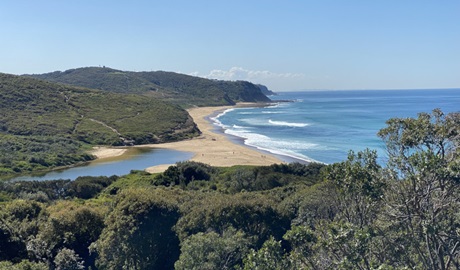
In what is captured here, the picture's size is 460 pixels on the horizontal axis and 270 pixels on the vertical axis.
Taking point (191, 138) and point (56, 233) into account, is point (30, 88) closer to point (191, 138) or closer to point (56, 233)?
point (191, 138)

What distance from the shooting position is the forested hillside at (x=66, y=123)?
63.8 meters

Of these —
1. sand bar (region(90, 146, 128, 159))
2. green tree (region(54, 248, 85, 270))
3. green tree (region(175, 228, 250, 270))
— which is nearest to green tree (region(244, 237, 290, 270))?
green tree (region(175, 228, 250, 270))

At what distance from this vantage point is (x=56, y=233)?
20531mm

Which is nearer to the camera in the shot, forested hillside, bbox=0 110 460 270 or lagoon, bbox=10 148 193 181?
forested hillside, bbox=0 110 460 270

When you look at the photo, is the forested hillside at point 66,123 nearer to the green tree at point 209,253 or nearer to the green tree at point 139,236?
the green tree at point 139,236

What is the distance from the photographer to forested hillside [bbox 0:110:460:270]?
9.97 metres

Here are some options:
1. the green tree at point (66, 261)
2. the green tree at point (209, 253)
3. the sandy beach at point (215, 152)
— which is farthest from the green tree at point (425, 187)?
the sandy beach at point (215, 152)

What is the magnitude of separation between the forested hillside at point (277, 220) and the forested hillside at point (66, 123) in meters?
27.8

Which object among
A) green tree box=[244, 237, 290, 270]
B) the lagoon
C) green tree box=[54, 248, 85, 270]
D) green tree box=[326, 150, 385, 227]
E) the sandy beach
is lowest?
the lagoon

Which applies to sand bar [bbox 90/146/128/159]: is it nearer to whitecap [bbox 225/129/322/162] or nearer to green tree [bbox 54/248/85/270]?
A: whitecap [bbox 225/129/322/162]

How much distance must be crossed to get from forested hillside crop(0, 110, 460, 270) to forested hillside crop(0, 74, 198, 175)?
2778 cm

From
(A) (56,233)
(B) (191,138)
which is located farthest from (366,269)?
(B) (191,138)

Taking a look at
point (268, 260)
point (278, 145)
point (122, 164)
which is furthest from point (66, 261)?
point (278, 145)

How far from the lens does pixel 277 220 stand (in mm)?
20656
